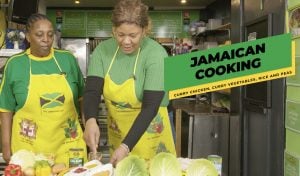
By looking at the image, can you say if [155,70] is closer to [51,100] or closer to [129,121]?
[129,121]

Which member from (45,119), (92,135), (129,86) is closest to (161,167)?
(92,135)

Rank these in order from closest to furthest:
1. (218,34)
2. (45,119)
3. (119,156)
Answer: (119,156), (45,119), (218,34)

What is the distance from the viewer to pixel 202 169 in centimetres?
151

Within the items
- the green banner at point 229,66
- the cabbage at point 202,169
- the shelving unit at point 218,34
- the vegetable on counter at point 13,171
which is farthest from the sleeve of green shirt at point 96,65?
the shelving unit at point 218,34

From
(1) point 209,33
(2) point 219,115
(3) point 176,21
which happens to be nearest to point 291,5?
(2) point 219,115

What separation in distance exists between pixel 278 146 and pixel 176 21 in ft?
17.7

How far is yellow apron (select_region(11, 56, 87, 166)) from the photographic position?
2.38 m

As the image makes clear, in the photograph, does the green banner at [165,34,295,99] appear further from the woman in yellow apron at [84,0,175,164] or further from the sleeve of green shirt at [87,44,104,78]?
the sleeve of green shirt at [87,44,104,78]

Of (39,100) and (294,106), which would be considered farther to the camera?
(39,100)

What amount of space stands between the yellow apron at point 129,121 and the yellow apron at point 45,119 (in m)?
0.26

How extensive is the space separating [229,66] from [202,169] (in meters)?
0.56

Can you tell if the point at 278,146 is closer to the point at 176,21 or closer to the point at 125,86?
the point at 125,86

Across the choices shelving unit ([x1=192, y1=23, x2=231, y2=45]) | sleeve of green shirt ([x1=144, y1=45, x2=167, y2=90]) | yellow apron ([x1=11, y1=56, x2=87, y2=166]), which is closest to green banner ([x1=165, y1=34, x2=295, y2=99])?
sleeve of green shirt ([x1=144, y1=45, x2=167, y2=90])

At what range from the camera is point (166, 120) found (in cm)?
239
